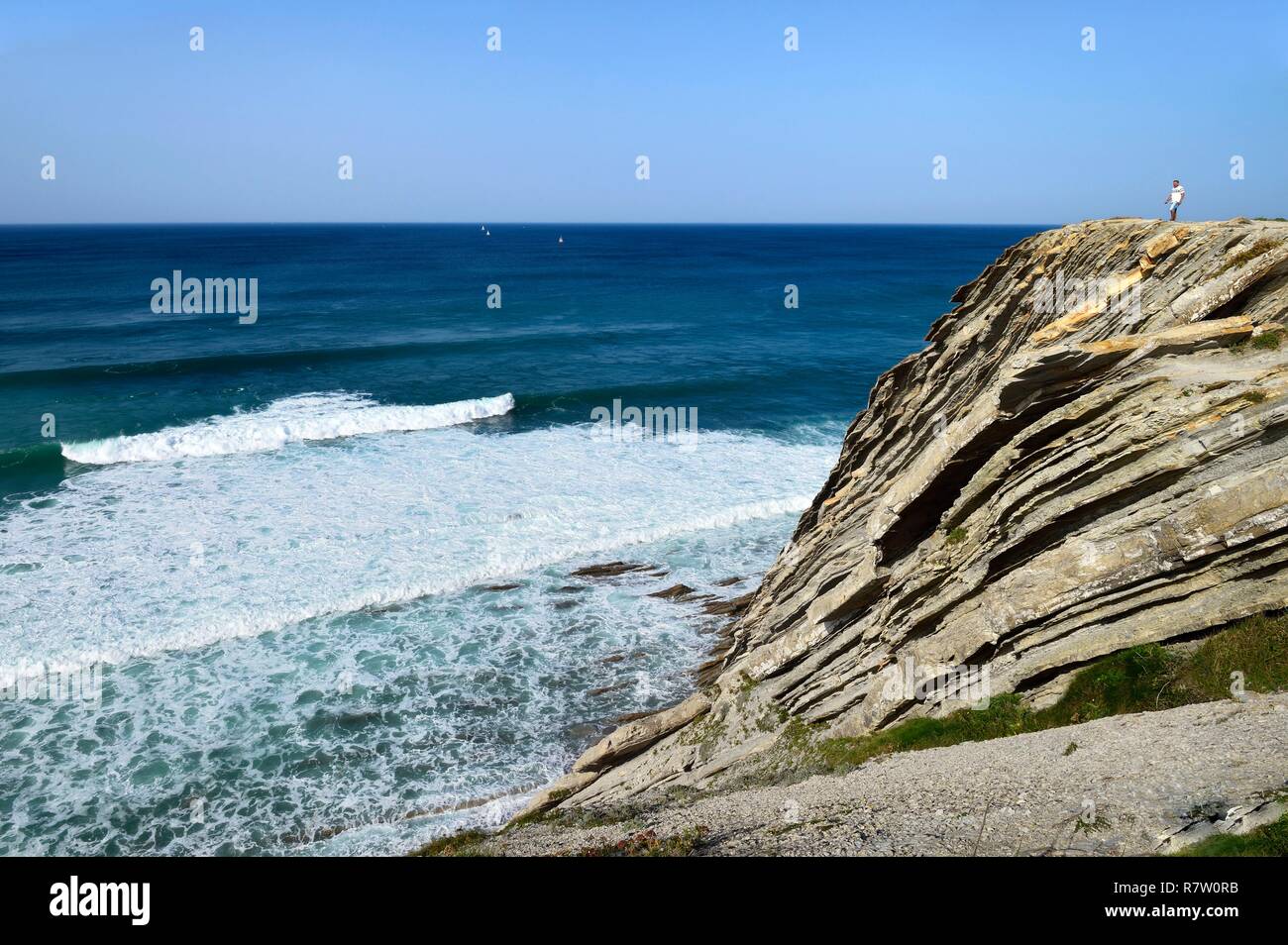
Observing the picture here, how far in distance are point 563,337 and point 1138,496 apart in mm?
58401

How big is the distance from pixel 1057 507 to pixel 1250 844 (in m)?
→ 6.11

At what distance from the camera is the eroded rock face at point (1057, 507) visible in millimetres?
11727

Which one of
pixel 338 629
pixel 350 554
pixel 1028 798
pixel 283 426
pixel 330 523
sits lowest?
pixel 338 629

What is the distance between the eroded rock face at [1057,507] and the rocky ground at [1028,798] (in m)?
1.38

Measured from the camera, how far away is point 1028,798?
33.1ft

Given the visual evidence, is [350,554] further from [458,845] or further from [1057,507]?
[1057,507]

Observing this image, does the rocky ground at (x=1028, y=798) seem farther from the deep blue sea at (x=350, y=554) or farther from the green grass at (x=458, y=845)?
the deep blue sea at (x=350, y=554)

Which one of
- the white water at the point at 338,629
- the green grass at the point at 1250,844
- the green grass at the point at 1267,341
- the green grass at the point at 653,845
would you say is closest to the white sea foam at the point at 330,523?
the white water at the point at 338,629

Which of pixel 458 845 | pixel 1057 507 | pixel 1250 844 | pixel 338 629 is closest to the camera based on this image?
pixel 1250 844

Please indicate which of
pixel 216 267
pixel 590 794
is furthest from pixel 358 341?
pixel 216 267

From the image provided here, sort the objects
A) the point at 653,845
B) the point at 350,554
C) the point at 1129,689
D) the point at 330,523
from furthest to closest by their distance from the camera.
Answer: the point at 330,523, the point at 350,554, the point at 1129,689, the point at 653,845

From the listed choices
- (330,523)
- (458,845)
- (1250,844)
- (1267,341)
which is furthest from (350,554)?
(1250,844)

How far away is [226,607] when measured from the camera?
2503 cm

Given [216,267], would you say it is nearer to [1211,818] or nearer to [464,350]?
[464,350]
